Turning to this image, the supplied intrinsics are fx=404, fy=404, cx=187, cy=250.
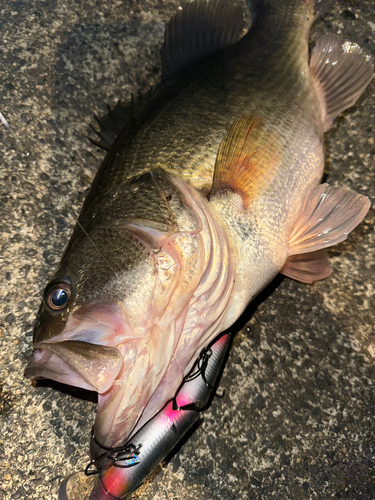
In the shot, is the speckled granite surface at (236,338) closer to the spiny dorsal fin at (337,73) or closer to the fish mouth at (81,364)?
the spiny dorsal fin at (337,73)

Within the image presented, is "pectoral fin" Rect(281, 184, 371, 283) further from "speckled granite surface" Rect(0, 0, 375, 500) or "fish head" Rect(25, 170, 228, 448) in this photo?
"fish head" Rect(25, 170, 228, 448)

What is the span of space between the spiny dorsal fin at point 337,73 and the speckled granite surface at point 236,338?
217mm

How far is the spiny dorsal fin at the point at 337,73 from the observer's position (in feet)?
9.25

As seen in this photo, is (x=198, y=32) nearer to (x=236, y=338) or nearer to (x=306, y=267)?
(x=306, y=267)

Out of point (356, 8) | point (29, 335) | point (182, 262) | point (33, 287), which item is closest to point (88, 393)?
point (29, 335)

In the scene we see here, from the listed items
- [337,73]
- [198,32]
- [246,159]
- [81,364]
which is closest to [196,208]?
[246,159]

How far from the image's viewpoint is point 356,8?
3.30m

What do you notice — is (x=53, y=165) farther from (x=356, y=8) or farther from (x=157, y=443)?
(x=356, y=8)

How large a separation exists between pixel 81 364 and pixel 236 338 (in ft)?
3.88

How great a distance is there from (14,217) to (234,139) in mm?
1384

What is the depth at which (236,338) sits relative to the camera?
2.42m

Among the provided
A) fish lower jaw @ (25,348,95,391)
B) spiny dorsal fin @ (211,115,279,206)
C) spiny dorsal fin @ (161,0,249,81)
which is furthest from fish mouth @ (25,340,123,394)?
spiny dorsal fin @ (161,0,249,81)

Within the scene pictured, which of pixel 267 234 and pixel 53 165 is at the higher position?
pixel 267 234

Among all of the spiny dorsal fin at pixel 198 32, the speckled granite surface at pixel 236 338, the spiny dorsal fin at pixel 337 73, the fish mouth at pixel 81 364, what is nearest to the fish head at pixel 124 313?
the fish mouth at pixel 81 364
